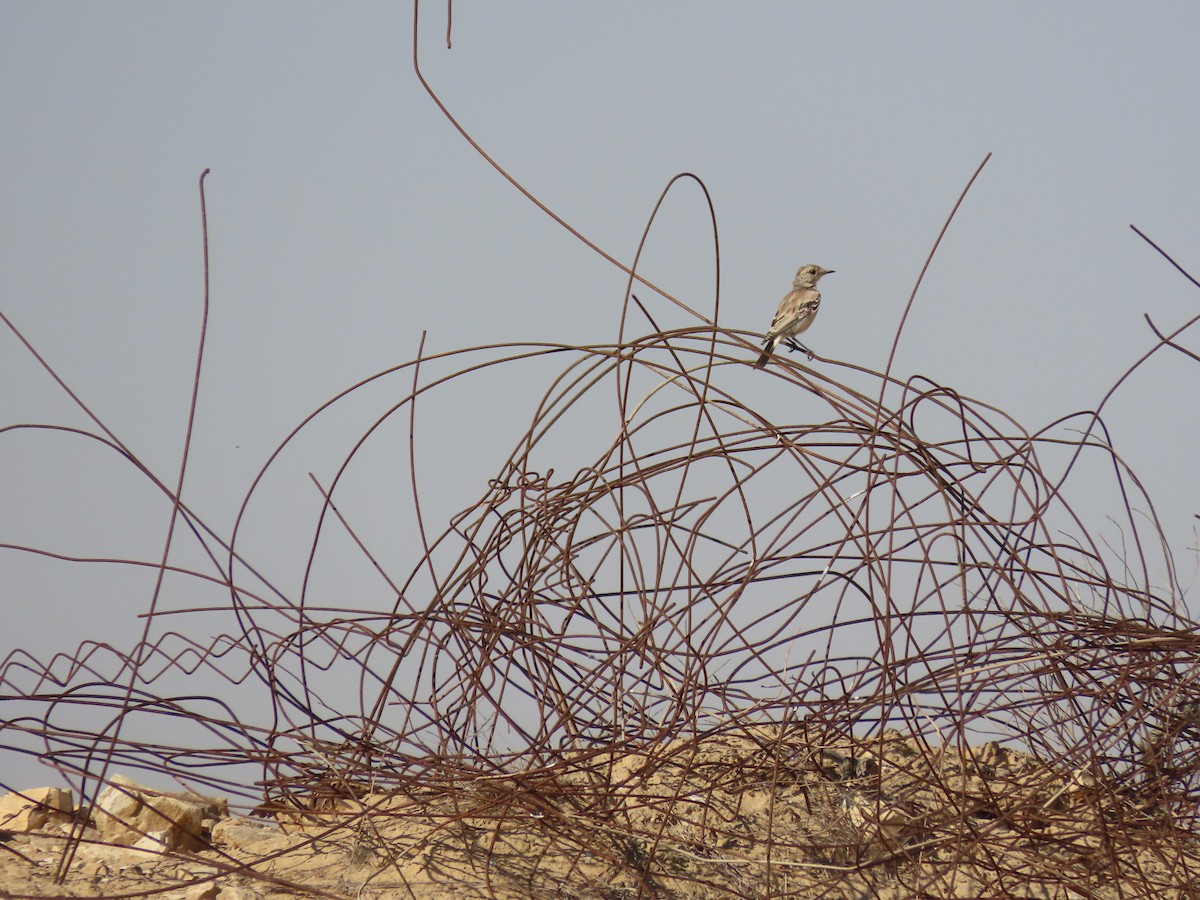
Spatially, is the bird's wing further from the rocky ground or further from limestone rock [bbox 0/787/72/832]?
limestone rock [bbox 0/787/72/832]

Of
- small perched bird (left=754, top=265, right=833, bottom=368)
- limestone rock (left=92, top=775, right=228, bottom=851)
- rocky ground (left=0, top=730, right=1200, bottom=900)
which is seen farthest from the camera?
small perched bird (left=754, top=265, right=833, bottom=368)

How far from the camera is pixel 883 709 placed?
4984mm

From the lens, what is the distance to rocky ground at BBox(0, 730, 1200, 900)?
4797mm

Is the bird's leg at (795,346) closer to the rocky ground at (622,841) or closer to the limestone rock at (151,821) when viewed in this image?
the rocky ground at (622,841)

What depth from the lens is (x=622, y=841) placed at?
5168mm

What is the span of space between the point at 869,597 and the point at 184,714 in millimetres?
3200

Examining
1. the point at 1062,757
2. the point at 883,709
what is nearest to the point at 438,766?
the point at 883,709

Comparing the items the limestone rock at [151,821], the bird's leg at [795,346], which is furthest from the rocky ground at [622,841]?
the bird's leg at [795,346]

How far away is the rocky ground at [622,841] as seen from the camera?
4.80 m

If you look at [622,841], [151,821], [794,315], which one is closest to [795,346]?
[794,315]

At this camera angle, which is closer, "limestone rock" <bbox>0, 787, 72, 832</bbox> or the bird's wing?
"limestone rock" <bbox>0, 787, 72, 832</bbox>

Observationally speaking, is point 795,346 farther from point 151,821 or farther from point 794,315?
point 151,821

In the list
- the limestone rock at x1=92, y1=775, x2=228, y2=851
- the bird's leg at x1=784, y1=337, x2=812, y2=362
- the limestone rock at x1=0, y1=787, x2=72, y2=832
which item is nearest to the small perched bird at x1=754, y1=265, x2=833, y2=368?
the bird's leg at x1=784, y1=337, x2=812, y2=362

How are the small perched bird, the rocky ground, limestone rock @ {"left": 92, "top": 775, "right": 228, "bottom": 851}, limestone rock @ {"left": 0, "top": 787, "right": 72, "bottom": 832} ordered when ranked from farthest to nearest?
1. the small perched bird
2. limestone rock @ {"left": 0, "top": 787, "right": 72, "bottom": 832}
3. limestone rock @ {"left": 92, "top": 775, "right": 228, "bottom": 851}
4. the rocky ground
